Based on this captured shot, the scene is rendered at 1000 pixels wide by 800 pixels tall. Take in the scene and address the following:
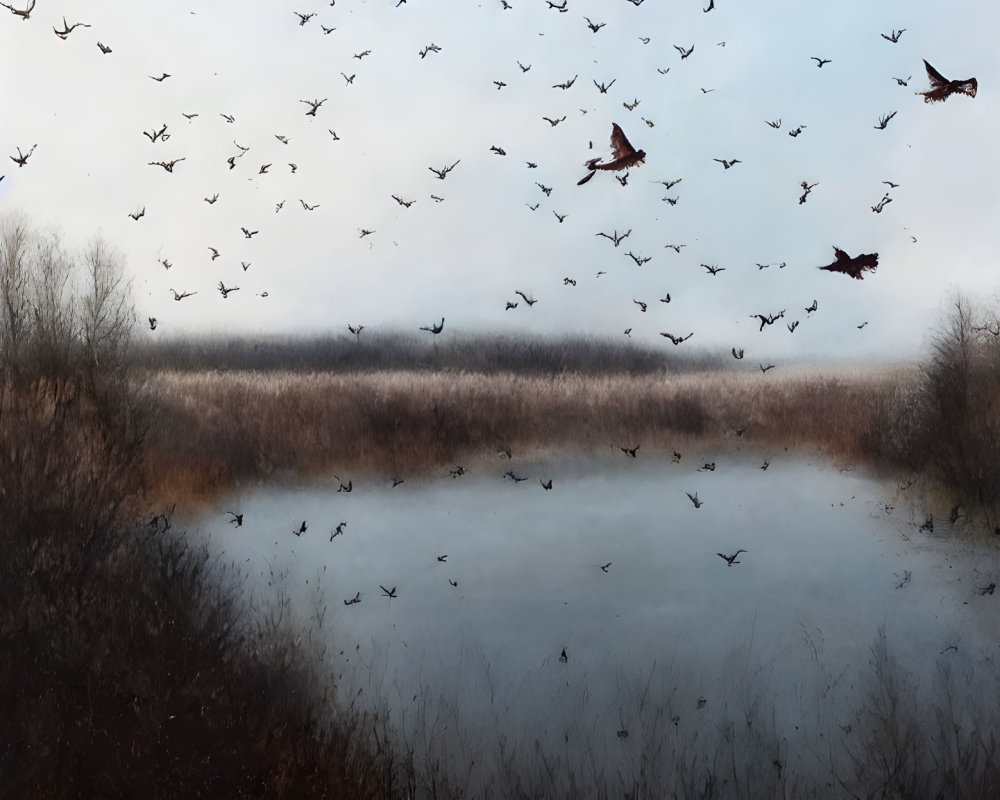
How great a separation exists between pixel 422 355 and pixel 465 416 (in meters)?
0.61

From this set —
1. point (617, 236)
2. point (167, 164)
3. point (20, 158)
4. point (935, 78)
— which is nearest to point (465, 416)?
point (617, 236)

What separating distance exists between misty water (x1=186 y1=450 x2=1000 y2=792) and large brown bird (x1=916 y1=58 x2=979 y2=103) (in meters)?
2.15

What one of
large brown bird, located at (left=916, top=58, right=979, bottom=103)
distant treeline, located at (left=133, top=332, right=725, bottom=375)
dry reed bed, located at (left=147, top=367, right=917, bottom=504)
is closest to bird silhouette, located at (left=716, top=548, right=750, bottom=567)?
dry reed bed, located at (left=147, top=367, right=917, bottom=504)

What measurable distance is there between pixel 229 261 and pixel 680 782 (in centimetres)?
356

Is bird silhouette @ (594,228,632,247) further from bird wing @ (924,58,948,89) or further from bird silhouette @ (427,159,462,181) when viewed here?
bird wing @ (924,58,948,89)

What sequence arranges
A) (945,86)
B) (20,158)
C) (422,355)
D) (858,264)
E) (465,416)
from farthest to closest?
(465,416) < (422,355) < (858,264) < (945,86) < (20,158)

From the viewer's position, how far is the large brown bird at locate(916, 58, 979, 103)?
3.85m

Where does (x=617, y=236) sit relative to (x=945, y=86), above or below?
below

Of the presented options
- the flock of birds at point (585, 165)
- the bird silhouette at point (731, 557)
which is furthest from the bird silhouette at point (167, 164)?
the bird silhouette at point (731, 557)

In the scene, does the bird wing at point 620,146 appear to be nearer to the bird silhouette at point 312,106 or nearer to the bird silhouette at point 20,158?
the bird silhouette at point 312,106

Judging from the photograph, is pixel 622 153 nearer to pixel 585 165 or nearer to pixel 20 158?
pixel 585 165

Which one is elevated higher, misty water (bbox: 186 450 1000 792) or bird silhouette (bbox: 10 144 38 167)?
bird silhouette (bbox: 10 144 38 167)

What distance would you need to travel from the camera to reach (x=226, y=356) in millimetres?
4227

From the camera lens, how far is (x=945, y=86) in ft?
12.7
